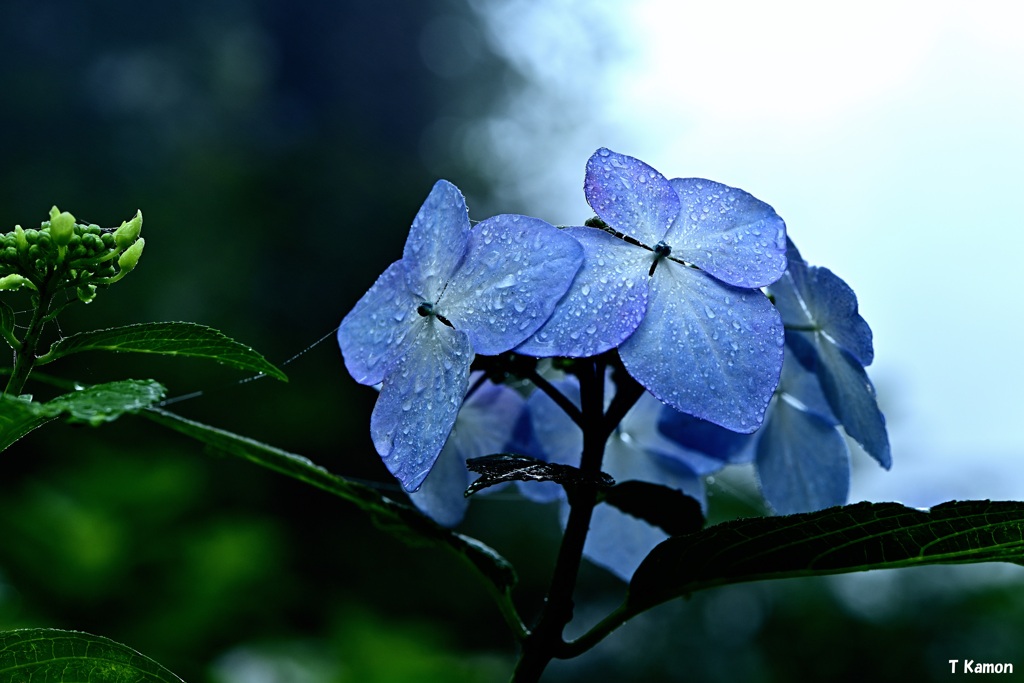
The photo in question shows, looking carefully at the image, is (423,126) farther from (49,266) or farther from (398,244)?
(49,266)

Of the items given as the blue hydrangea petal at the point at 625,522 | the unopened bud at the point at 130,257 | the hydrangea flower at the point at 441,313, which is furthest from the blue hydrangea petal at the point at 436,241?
the blue hydrangea petal at the point at 625,522

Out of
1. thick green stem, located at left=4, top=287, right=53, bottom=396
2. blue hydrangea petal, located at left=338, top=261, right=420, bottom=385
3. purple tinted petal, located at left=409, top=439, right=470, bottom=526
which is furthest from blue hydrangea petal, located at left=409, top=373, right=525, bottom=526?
thick green stem, located at left=4, top=287, right=53, bottom=396

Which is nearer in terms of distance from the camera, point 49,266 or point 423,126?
point 49,266

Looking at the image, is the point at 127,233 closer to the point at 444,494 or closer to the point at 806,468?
the point at 444,494

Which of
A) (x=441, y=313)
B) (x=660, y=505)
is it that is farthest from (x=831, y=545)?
(x=441, y=313)

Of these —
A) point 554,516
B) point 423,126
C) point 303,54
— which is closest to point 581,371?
point 554,516

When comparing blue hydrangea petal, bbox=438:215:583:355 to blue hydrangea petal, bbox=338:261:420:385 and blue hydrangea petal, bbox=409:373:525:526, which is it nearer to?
blue hydrangea petal, bbox=338:261:420:385
